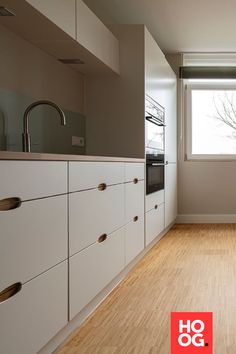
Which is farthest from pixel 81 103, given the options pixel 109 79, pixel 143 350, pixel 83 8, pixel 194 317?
pixel 143 350

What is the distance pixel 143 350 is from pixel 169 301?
0.81 m

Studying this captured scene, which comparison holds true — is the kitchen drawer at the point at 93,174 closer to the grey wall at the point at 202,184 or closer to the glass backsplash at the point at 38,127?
the glass backsplash at the point at 38,127

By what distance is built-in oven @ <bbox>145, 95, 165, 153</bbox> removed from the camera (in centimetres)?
454

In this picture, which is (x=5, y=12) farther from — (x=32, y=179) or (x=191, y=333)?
(x=191, y=333)

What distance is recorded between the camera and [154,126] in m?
4.95

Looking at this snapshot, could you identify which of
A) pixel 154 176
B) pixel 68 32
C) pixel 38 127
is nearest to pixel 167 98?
pixel 154 176

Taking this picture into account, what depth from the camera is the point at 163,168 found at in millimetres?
5469

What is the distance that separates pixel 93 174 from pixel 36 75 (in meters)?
1.25

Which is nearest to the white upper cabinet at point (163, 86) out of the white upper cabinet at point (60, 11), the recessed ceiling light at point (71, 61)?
the recessed ceiling light at point (71, 61)

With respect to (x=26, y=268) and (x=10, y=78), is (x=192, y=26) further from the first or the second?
(x=26, y=268)

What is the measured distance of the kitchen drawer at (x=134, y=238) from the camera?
11.8ft

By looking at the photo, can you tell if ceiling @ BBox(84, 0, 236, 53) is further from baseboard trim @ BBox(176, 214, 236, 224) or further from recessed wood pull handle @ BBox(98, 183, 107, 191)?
recessed wood pull handle @ BBox(98, 183, 107, 191)

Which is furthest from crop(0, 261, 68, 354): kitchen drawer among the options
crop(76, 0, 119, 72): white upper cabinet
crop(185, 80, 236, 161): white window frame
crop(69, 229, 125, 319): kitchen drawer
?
crop(185, 80, 236, 161): white window frame

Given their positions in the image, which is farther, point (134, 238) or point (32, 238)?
point (134, 238)
